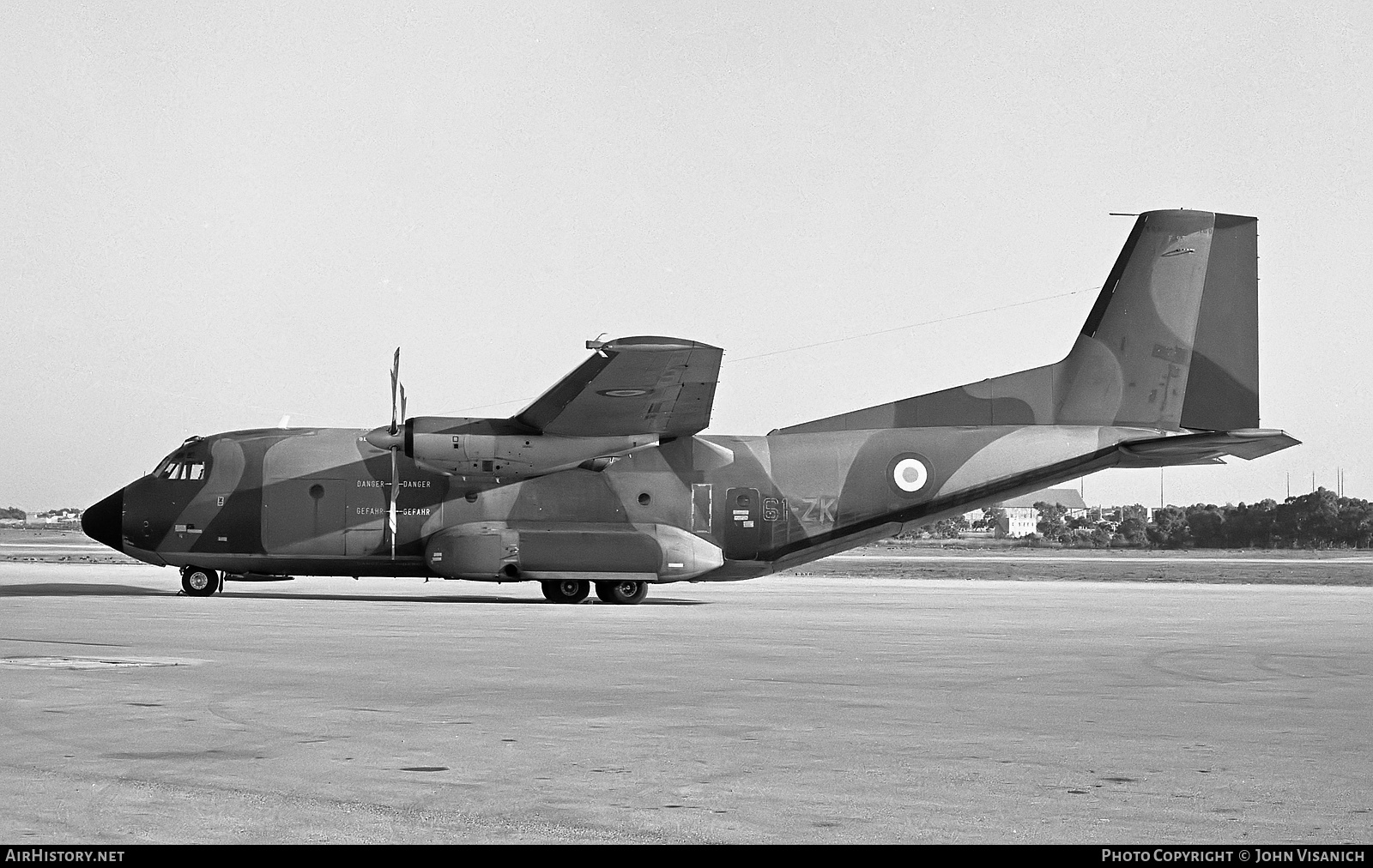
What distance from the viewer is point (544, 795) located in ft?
22.3

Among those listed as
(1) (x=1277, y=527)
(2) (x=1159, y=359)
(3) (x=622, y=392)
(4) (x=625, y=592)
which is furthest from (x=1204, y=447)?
(1) (x=1277, y=527)

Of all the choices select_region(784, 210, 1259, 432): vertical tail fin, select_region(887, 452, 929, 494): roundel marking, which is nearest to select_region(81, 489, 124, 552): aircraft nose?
select_region(784, 210, 1259, 432): vertical tail fin

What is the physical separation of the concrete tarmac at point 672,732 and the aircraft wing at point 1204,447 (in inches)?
280

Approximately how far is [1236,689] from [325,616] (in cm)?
1403

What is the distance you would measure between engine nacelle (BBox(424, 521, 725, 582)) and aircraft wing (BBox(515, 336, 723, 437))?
2.22 m

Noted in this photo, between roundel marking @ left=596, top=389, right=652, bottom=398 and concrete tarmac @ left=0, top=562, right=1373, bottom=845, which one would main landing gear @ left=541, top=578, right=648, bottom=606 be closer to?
roundel marking @ left=596, top=389, right=652, bottom=398

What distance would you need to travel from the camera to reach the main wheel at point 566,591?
2700 cm

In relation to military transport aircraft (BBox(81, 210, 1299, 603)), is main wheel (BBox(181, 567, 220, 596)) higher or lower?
lower

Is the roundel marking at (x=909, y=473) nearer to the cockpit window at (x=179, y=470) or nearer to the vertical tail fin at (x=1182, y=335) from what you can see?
the vertical tail fin at (x=1182, y=335)

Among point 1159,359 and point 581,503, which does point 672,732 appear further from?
point 1159,359

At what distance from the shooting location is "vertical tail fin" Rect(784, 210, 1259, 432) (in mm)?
26953

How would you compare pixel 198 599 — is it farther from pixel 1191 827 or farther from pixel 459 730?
pixel 1191 827

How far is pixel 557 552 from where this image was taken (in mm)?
25984

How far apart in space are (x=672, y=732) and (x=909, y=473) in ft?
60.8
